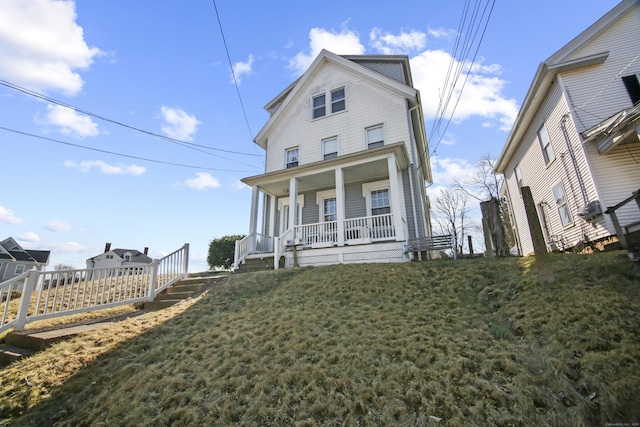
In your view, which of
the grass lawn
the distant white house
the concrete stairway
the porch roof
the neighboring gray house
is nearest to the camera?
the grass lawn

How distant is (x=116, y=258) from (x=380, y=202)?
1506 inches

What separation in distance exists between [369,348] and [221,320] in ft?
10.00

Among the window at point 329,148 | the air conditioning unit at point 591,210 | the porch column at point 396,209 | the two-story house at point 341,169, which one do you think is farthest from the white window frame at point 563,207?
the window at point 329,148

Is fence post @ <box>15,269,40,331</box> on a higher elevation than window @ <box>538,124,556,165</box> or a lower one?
lower

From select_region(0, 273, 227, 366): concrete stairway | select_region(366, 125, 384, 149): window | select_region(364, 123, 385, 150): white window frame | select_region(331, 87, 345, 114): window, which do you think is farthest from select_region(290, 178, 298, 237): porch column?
select_region(0, 273, 227, 366): concrete stairway

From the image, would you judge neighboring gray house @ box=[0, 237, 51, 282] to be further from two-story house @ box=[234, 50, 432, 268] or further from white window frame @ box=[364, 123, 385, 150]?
white window frame @ box=[364, 123, 385, 150]

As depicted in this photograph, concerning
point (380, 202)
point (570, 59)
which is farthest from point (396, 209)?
point (570, 59)

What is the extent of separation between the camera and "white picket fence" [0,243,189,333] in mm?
5281

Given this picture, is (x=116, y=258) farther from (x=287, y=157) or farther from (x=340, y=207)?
(x=340, y=207)

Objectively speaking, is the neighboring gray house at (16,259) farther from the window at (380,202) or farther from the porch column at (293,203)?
the window at (380,202)

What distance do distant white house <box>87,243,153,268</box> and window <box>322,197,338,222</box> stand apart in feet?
95.0

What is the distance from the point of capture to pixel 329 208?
1245cm

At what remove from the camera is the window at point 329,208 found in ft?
40.1

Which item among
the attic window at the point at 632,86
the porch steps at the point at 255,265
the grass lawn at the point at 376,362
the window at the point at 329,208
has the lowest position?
the grass lawn at the point at 376,362
